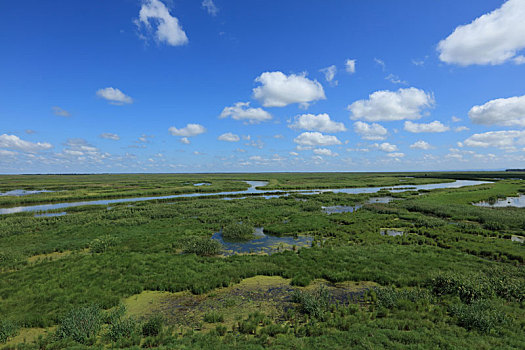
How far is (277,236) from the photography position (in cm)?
2727

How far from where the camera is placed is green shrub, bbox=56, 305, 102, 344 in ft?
30.9

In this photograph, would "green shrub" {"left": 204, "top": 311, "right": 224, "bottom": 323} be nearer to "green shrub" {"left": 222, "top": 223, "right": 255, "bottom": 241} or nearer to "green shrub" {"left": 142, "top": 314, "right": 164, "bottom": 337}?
"green shrub" {"left": 142, "top": 314, "right": 164, "bottom": 337}

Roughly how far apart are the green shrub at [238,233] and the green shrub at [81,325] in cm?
1630

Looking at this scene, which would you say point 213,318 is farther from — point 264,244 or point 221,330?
point 264,244

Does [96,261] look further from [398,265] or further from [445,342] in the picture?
[398,265]

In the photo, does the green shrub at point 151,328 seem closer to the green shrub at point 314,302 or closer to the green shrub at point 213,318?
the green shrub at point 213,318

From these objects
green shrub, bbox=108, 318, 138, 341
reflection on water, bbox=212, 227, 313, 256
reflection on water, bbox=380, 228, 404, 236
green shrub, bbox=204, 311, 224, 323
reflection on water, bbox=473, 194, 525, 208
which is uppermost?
green shrub, bbox=108, 318, 138, 341

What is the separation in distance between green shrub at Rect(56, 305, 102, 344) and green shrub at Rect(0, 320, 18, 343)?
1.61m

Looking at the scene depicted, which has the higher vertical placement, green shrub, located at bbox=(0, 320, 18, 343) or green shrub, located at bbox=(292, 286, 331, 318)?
green shrub, located at bbox=(0, 320, 18, 343)

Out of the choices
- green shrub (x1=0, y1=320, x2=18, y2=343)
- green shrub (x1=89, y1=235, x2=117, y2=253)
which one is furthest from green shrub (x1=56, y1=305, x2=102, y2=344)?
green shrub (x1=89, y1=235, x2=117, y2=253)

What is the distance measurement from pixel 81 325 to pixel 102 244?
48.3 feet

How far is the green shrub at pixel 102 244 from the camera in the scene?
70.6ft

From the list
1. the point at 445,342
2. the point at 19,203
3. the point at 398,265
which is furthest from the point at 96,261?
Result: the point at 19,203

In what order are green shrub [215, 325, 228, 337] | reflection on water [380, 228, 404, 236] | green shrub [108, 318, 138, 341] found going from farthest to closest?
1. reflection on water [380, 228, 404, 236]
2. green shrub [215, 325, 228, 337]
3. green shrub [108, 318, 138, 341]
